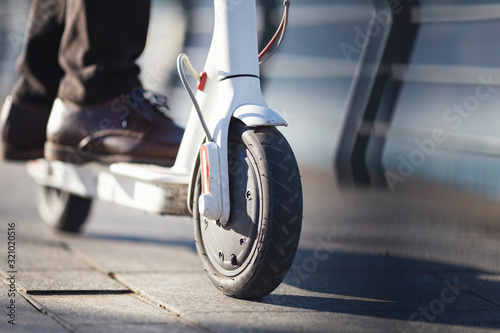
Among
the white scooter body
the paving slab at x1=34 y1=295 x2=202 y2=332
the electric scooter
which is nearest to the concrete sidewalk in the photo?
the paving slab at x1=34 y1=295 x2=202 y2=332

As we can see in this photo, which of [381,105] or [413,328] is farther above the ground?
[413,328]

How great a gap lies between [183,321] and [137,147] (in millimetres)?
741

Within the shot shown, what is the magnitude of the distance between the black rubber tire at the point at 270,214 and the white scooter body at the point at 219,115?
0.15 feet

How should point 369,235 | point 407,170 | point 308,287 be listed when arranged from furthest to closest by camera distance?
point 407,170
point 369,235
point 308,287

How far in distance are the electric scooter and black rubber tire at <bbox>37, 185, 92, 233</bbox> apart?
818 millimetres

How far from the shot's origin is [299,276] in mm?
1954

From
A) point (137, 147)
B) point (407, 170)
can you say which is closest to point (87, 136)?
point (137, 147)

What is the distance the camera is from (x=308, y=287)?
182cm

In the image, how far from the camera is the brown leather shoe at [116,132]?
82.0 inches

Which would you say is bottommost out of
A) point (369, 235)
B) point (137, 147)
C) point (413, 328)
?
point (369, 235)

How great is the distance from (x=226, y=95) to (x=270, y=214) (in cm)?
34

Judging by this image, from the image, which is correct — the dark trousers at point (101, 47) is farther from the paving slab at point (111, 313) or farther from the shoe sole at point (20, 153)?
the paving slab at point (111, 313)

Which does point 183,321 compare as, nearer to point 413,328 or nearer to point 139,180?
point 413,328

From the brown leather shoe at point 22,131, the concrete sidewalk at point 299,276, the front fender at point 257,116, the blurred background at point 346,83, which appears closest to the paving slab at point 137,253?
the concrete sidewalk at point 299,276
